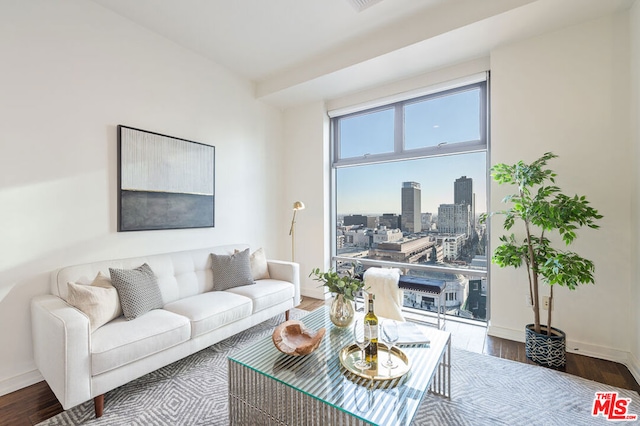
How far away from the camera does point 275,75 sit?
3.80 meters

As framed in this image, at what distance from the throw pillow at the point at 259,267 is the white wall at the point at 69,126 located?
64 centimetres

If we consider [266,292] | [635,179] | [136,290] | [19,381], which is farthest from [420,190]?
[19,381]

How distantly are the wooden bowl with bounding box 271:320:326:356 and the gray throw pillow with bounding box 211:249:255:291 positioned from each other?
1260 millimetres

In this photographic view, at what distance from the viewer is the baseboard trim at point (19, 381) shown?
1974 millimetres

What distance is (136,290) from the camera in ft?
7.16

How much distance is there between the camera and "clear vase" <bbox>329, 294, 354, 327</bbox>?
1.97 meters

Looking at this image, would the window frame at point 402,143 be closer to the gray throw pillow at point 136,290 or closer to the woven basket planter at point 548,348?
the woven basket planter at point 548,348

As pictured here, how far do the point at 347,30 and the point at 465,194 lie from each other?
219cm

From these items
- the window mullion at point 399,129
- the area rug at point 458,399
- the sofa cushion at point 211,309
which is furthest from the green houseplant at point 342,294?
the window mullion at point 399,129

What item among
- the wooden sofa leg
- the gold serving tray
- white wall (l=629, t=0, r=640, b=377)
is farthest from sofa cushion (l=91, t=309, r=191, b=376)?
white wall (l=629, t=0, r=640, b=377)

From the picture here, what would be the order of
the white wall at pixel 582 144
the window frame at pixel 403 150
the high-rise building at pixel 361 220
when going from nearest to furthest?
the white wall at pixel 582 144
the window frame at pixel 403 150
the high-rise building at pixel 361 220

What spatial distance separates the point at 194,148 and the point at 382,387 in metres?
2.96

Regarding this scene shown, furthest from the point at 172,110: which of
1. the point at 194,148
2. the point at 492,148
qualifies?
the point at 492,148

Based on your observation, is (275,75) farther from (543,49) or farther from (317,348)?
(317,348)
